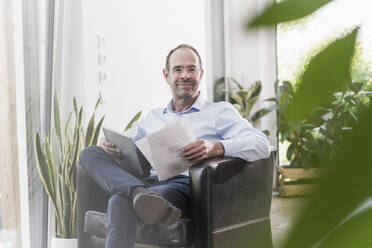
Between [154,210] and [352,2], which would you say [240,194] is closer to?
[154,210]

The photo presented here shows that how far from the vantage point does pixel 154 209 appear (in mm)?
2180

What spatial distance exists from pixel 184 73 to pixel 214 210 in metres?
0.81

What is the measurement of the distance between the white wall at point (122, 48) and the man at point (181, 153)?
83 centimetres

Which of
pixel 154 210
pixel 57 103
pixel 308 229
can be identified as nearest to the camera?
pixel 308 229

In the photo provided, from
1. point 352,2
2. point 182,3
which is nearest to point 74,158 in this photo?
point 182,3

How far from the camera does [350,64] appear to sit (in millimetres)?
94

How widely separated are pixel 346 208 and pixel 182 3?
4.96 metres

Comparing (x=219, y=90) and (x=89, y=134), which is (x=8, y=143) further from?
(x=219, y=90)

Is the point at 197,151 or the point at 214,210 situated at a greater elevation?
the point at 197,151

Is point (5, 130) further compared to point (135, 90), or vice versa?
point (135, 90)

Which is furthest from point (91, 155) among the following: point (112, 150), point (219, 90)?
point (219, 90)

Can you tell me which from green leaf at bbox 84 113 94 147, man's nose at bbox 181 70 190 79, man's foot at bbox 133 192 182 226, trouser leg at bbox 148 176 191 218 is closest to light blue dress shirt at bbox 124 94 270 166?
man's nose at bbox 181 70 190 79

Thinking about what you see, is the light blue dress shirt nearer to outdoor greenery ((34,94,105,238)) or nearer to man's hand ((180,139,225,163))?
man's hand ((180,139,225,163))

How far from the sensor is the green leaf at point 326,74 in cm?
10
